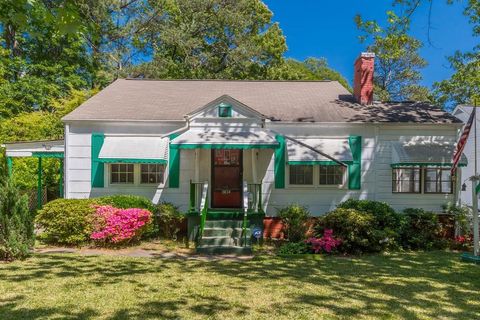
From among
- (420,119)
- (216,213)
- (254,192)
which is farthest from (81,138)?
(420,119)

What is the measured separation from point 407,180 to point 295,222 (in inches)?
176

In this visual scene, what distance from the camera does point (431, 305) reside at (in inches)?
220

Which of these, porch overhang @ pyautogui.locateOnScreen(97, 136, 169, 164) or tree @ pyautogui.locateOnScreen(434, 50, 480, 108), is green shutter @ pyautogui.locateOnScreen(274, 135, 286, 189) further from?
tree @ pyautogui.locateOnScreen(434, 50, 480, 108)

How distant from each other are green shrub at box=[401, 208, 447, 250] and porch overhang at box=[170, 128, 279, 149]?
466 cm

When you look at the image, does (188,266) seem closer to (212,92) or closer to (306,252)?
(306,252)

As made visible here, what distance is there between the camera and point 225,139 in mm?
10727

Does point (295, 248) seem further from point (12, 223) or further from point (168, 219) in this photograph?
point (12, 223)

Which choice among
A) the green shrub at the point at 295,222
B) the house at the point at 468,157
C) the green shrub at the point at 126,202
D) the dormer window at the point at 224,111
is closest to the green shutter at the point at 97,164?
the green shrub at the point at 126,202

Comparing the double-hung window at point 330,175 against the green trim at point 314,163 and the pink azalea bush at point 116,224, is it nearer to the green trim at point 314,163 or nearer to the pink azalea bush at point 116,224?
the green trim at point 314,163

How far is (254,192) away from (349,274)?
14.8 feet

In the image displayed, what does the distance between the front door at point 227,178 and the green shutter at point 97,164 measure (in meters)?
3.70

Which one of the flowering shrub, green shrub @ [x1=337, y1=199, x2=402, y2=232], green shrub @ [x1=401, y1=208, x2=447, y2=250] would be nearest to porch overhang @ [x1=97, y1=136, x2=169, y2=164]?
green shrub @ [x1=337, y1=199, x2=402, y2=232]

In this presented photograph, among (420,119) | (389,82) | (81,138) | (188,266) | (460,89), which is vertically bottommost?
(188,266)

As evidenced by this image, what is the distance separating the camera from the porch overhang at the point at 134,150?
10828mm
